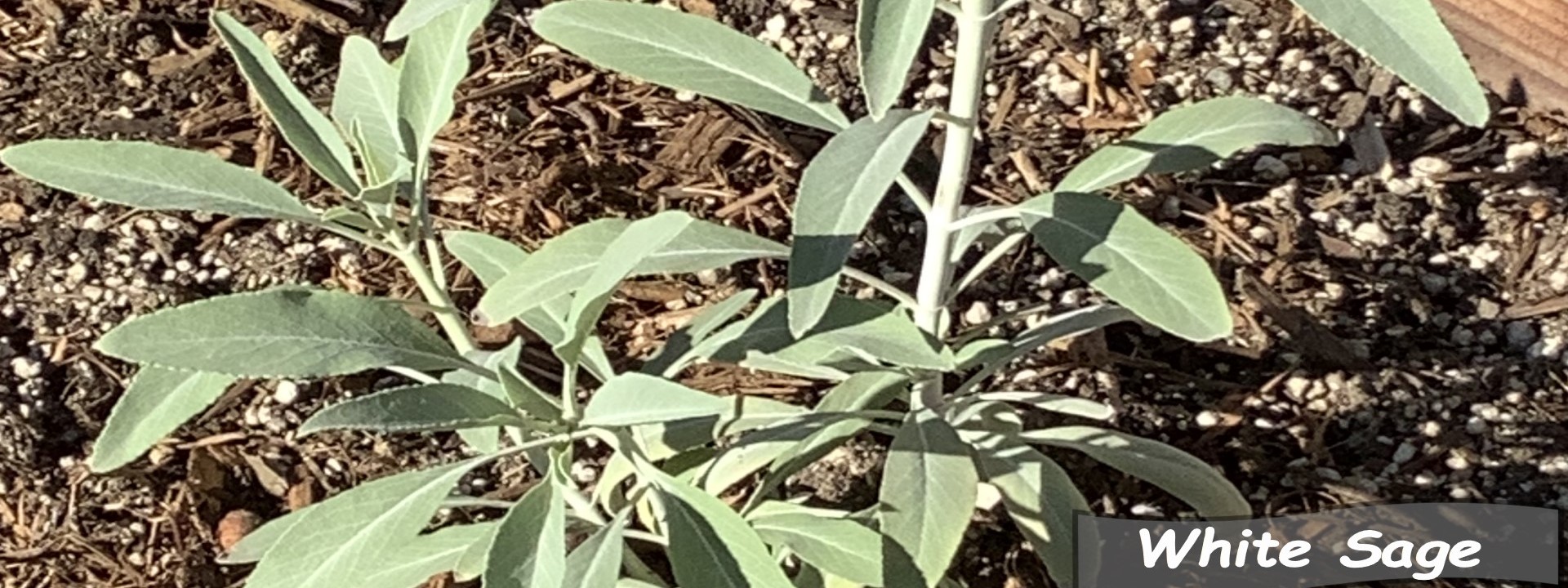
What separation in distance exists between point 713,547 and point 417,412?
0.85 ft

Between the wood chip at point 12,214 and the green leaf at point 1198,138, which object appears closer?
the green leaf at point 1198,138

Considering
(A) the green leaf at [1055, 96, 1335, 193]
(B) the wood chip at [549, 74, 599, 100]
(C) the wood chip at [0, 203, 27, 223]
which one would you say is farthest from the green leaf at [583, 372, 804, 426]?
(C) the wood chip at [0, 203, 27, 223]

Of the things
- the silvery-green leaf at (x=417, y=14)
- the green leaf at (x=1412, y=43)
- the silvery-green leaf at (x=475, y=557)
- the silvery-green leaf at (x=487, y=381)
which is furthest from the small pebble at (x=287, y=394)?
the green leaf at (x=1412, y=43)

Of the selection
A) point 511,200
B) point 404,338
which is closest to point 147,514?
point 511,200

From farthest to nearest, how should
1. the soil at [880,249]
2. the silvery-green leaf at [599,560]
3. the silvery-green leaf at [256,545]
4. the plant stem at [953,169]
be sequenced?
the soil at [880,249] → the silvery-green leaf at [256,545] → the silvery-green leaf at [599,560] → the plant stem at [953,169]

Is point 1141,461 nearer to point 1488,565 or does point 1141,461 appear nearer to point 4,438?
point 1488,565

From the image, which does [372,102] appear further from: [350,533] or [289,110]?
[350,533]

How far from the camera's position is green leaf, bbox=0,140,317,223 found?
4.35 ft

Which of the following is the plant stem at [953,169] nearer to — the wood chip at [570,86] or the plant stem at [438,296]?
the plant stem at [438,296]

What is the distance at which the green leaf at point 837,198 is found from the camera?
1.15 m

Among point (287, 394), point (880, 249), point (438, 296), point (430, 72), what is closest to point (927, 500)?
point (438, 296)

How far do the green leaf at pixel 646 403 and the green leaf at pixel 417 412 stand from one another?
0.07 metres

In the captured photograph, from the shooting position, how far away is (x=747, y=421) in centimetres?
159

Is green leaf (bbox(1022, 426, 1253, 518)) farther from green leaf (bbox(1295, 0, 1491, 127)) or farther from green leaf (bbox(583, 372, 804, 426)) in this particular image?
green leaf (bbox(1295, 0, 1491, 127))
